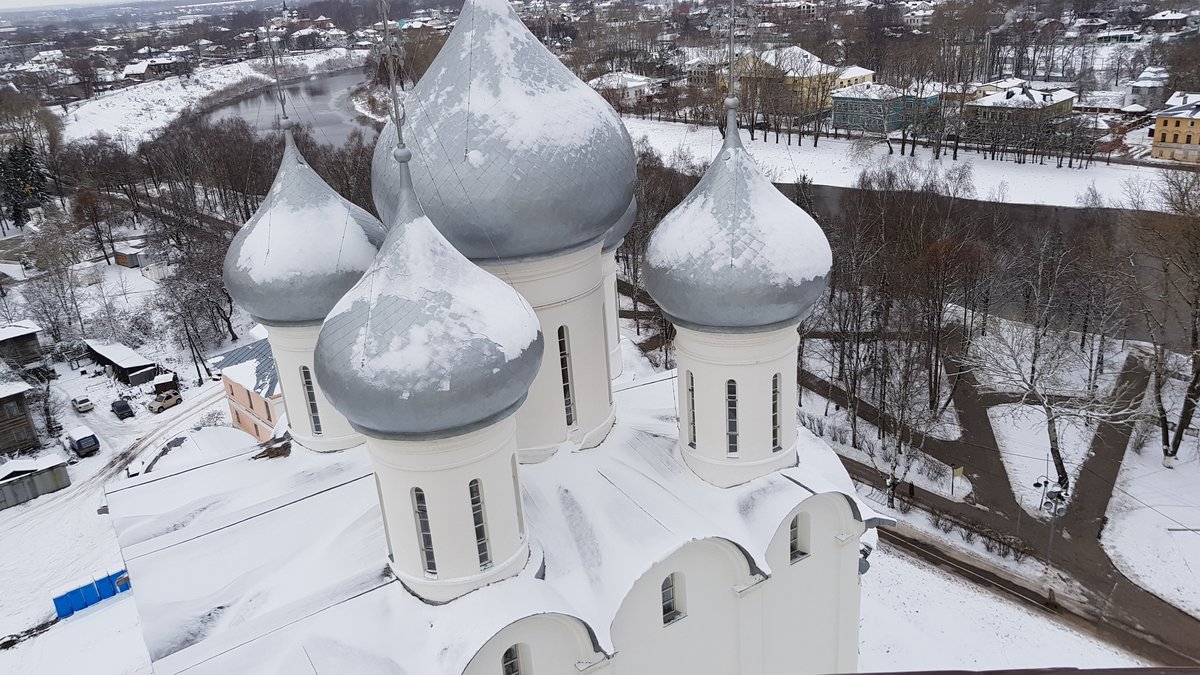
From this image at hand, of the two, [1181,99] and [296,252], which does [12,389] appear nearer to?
[296,252]

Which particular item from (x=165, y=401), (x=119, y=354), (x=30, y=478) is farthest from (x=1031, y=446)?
(x=119, y=354)

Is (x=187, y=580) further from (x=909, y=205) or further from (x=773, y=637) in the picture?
(x=909, y=205)

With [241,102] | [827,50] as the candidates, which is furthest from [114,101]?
[827,50]

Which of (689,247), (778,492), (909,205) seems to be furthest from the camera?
(909,205)

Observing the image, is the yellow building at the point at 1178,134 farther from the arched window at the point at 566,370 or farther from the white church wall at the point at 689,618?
the arched window at the point at 566,370

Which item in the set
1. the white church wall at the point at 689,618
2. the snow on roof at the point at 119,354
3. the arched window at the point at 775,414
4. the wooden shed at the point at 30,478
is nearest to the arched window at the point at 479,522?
the white church wall at the point at 689,618

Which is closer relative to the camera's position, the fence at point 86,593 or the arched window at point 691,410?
Answer: the arched window at point 691,410
